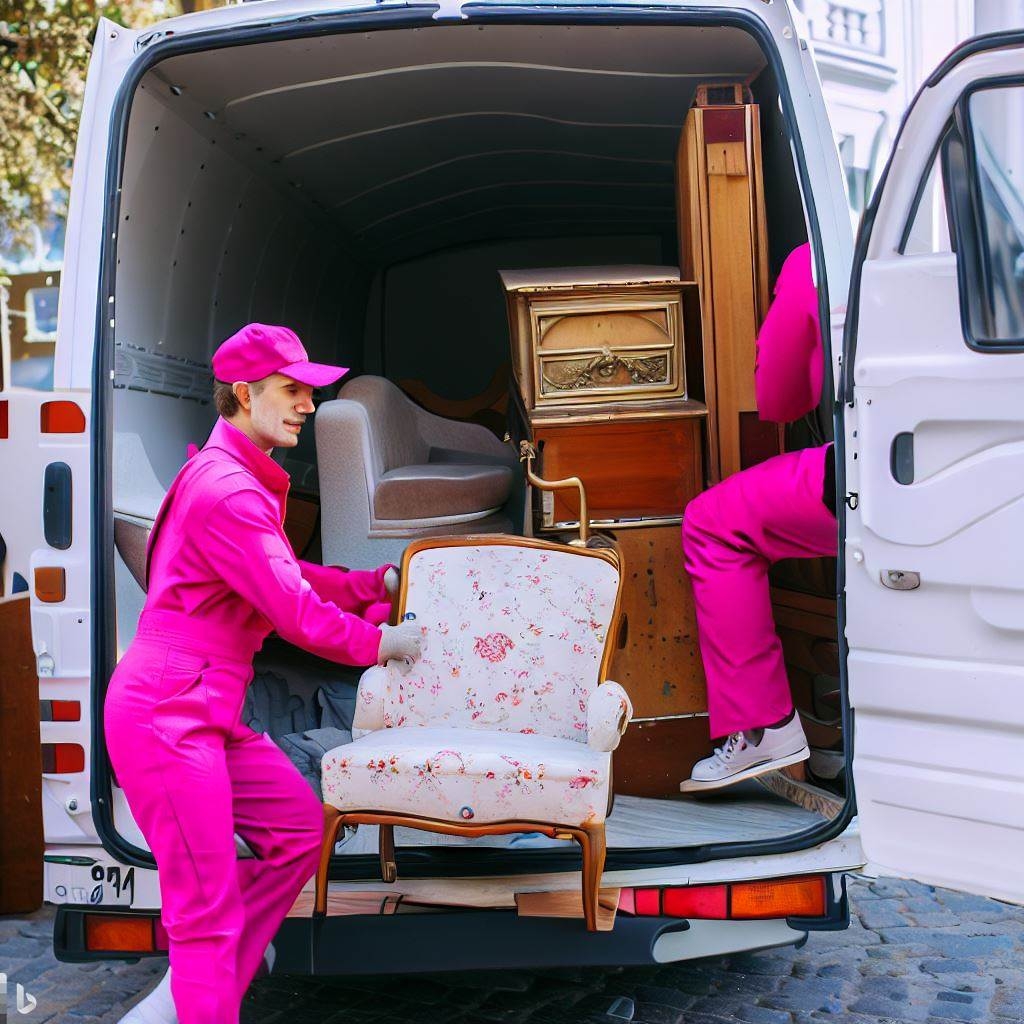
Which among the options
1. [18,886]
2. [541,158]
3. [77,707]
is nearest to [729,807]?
[77,707]

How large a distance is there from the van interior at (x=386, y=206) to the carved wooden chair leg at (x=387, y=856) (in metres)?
0.14

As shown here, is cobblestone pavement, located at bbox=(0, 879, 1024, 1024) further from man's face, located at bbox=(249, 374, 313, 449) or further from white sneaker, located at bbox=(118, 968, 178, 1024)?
man's face, located at bbox=(249, 374, 313, 449)

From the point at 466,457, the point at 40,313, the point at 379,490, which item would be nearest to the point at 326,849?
the point at 379,490

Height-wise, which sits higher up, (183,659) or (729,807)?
(183,659)

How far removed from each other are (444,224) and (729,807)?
3937 millimetres

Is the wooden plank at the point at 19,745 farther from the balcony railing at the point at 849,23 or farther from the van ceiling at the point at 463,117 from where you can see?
the balcony railing at the point at 849,23

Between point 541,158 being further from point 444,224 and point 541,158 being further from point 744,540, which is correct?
point 744,540

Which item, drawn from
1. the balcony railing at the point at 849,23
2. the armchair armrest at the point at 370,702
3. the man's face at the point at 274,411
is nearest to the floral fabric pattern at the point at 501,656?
the armchair armrest at the point at 370,702

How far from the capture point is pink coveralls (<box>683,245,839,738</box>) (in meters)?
3.45

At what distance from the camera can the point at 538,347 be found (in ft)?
13.0

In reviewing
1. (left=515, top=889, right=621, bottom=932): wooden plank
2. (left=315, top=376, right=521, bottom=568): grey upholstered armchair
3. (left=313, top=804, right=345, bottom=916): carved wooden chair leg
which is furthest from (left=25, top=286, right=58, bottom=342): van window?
(left=515, top=889, right=621, bottom=932): wooden plank

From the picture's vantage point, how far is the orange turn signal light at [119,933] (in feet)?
10.2

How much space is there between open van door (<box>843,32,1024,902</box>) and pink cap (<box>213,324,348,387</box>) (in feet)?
3.98

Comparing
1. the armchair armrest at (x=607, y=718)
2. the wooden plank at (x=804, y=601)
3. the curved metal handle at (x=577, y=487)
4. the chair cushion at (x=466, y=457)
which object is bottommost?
the armchair armrest at (x=607, y=718)
